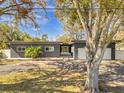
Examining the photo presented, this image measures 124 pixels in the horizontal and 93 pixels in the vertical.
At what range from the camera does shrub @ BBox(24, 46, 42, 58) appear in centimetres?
4262

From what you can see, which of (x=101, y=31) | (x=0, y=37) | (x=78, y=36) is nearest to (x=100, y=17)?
(x=101, y=31)

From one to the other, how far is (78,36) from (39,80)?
33.1m

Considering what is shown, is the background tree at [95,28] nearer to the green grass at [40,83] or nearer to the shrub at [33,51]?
the green grass at [40,83]

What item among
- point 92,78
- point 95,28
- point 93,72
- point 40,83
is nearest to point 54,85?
point 40,83

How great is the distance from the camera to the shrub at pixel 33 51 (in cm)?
4262

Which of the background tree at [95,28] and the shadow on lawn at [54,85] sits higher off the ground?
the background tree at [95,28]

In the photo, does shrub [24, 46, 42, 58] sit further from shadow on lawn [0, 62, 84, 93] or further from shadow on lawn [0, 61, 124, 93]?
shadow on lawn [0, 62, 84, 93]

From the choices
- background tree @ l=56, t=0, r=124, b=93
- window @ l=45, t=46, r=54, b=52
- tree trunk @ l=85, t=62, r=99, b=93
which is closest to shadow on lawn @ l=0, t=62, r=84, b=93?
tree trunk @ l=85, t=62, r=99, b=93

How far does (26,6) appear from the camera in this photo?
18.9 meters

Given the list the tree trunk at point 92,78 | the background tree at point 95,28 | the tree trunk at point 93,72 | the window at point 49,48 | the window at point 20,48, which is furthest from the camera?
the window at point 20,48

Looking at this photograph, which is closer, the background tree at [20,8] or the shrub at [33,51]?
the background tree at [20,8]

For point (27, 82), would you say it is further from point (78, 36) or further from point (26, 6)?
point (78, 36)

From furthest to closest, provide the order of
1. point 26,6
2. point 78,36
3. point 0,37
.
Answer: point 78,36 < point 0,37 < point 26,6

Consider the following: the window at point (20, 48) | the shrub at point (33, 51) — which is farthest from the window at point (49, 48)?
the window at point (20, 48)
